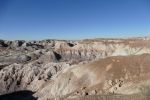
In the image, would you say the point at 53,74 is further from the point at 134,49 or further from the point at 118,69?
the point at 134,49

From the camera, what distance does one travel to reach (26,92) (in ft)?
173

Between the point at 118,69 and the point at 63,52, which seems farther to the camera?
the point at 63,52

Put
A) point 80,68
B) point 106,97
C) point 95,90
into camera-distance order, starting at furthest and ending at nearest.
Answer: point 80,68
point 95,90
point 106,97

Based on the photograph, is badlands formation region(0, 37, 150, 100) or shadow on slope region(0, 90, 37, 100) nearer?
badlands formation region(0, 37, 150, 100)

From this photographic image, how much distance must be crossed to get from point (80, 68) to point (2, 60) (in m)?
66.3

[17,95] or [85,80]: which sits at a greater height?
[85,80]

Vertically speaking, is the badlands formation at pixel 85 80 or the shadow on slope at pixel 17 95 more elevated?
the badlands formation at pixel 85 80

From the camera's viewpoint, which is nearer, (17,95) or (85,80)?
(85,80)

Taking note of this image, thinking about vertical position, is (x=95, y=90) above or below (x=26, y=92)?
above

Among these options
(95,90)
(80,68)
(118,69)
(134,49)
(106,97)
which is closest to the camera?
(106,97)

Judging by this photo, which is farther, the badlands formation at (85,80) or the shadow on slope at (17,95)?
the shadow on slope at (17,95)

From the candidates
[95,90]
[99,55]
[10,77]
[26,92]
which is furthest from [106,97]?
[99,55]

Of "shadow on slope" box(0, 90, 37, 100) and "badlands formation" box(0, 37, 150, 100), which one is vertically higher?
"badlands formation" box(0, 37, 150, 100)

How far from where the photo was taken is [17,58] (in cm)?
10312
